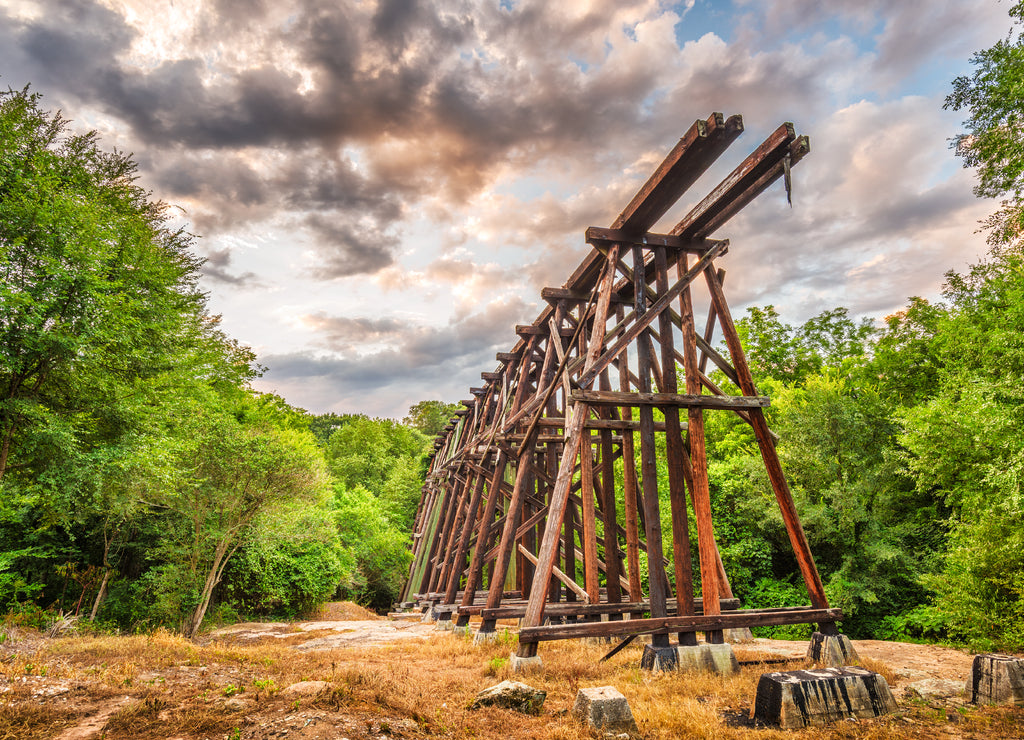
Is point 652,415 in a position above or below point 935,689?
above

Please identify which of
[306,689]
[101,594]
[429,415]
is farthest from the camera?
[429,415]

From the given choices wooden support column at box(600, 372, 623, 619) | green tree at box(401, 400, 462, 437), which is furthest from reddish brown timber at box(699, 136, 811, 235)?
green tree at box(401, 400, 462, 437)

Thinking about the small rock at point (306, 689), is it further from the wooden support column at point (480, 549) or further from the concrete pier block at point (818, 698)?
the wooden support column at point (480, 549)

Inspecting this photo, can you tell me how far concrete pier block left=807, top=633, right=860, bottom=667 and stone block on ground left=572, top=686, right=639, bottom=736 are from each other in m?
3.54

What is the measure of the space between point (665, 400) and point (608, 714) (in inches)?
149

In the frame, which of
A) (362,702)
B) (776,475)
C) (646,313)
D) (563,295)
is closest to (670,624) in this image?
(776,475)

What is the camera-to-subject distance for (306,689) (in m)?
4.55

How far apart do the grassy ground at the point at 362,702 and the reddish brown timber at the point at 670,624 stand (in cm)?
46

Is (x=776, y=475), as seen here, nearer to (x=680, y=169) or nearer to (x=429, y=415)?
(x=680, y=169)

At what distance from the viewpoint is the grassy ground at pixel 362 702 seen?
149 inches

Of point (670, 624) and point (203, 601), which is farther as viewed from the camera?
point (203, 601)

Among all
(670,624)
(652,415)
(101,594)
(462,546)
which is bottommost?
(101,594)

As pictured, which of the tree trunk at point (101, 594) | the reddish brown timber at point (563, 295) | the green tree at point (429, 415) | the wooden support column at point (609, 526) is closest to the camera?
the wooden support column at point (609, 526)

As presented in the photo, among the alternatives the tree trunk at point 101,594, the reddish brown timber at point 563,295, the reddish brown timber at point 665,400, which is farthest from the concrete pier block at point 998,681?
the tree trunk at point 101,594
